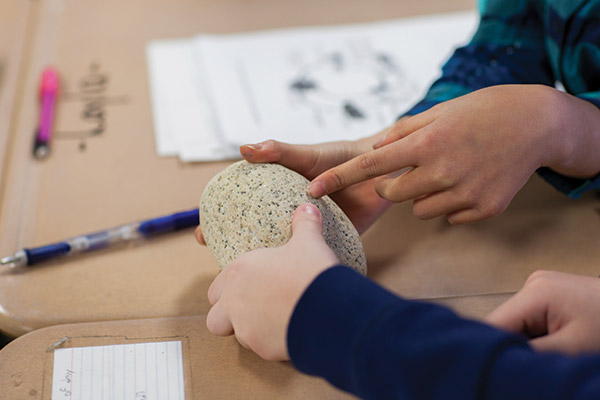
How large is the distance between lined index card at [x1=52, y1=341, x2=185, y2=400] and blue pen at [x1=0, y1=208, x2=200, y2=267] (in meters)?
0.17

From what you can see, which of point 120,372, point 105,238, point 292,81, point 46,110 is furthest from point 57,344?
point 292,81

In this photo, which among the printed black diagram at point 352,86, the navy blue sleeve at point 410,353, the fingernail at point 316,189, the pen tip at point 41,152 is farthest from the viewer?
the printed black diagram at point 352,86

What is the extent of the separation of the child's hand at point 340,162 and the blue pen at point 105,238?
0.16 metres

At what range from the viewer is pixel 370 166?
0.66m

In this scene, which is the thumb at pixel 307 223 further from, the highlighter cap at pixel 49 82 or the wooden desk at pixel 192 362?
the highlighter cap at pixel 49 82

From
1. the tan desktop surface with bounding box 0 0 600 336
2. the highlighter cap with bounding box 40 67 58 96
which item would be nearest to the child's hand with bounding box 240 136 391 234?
the tan desktop surface with bounding box 0 0 600 336

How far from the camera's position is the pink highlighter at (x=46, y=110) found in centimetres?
92

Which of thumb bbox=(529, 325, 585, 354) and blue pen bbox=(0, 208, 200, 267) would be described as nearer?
thumb bbox=(529, 325, 585, 354)

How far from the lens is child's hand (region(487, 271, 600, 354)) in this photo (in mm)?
495

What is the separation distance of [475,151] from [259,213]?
24cm

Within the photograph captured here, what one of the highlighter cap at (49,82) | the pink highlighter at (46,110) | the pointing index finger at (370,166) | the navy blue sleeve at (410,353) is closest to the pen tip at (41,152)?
the pink highlighter at (46,110)

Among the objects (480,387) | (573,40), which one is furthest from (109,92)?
(480,387)

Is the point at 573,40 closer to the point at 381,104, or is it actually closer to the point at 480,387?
the point at 381,104

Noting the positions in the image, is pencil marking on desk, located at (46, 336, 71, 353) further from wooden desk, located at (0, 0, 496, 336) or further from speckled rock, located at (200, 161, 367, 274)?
speckled rock, located at (200, 161, 367, 274)
